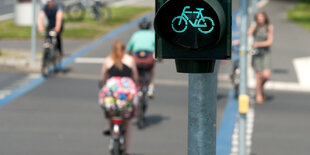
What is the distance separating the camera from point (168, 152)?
11.0 m

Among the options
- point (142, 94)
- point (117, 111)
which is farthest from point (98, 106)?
point (117, 111)

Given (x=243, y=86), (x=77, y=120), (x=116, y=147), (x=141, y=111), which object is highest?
(x=243, y=86)

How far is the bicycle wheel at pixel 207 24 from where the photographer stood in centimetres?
393

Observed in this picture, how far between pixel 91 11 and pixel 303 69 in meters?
11.7

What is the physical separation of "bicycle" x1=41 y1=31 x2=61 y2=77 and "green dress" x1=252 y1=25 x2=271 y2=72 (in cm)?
454

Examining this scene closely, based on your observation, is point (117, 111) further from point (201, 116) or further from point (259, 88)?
point (259, 88)

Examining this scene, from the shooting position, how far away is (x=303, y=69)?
19.5 metres

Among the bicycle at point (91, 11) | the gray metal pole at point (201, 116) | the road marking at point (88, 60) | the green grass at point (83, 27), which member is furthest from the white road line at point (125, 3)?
the gray metal pole at point (201, 116)

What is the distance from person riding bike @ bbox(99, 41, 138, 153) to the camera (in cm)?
992

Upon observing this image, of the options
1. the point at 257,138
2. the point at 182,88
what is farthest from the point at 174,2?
the point at 182,88

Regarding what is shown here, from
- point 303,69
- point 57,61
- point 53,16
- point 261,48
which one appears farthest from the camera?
point 303,69

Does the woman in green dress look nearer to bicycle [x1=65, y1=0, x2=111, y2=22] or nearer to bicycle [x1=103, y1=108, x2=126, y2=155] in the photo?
bicycle [x1=103, y1=108, x2=126, y2=155]

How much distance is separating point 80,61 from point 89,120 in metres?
6.68

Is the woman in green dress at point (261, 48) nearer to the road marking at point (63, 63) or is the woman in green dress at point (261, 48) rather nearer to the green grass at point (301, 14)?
the road marking at point (63, 63)
